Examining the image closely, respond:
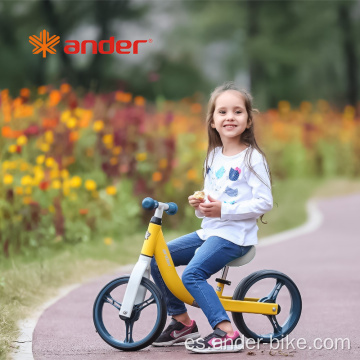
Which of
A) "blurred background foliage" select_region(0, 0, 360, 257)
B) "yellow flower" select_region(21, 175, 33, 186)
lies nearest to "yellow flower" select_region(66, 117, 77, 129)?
"blurred background foliage" select_region(0, 0, 360, 257)

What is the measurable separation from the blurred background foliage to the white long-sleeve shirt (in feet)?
3.05

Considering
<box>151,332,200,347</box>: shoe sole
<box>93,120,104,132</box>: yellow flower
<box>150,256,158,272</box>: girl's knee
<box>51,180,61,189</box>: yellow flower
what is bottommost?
<box>151,332,200,347</box>: shoe sole

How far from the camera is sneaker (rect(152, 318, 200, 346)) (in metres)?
4.78

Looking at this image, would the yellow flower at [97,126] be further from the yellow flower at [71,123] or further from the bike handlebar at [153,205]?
the bike handlebar at [153,205]

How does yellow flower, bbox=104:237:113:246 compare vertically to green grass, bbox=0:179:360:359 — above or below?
above

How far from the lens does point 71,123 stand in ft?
29.0

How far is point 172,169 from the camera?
1012cm

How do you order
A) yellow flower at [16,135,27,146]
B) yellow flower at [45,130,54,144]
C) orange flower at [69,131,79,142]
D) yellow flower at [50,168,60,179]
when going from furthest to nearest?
1. orange flower at [69,131,79,142]
2. yellow flower at [45,130,54,144]
3. yellow flower at [50,168,60,179]
4. yellow flower at [16,135,27,146]

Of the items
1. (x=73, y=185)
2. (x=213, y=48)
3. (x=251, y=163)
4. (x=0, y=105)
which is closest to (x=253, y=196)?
Result: (x=251, y=163)

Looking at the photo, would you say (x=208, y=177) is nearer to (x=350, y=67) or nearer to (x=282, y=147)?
(x=282, y=147)

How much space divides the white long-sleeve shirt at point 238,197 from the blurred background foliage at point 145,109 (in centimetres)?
93

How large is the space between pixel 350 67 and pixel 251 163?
2708 centimetres

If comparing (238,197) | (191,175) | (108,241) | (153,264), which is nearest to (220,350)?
(153,264)

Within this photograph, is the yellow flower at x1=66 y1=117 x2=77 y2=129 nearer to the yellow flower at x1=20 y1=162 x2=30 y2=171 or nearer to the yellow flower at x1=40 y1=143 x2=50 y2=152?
the yellow flower at x1=40 y1=143 x2=50 y2=152
